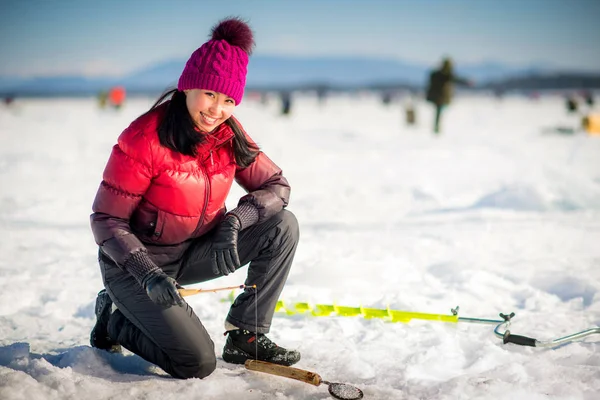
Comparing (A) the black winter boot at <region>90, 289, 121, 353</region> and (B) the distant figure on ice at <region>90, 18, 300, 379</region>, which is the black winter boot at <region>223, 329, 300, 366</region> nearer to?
(B) the distant figure on ice at <region>90, 18, 300, 379</region>

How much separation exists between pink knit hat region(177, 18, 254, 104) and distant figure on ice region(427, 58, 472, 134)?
1244 cm

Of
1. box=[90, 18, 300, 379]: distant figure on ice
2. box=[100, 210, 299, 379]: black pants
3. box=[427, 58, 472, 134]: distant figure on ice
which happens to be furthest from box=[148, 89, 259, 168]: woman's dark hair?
box=[427, 58, 472, 134]: distant figure on ice

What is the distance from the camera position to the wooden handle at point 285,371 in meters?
2.21

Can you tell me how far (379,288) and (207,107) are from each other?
77.4 inches

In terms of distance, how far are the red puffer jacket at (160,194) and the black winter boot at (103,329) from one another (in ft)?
1.22

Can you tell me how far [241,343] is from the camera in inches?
96.3

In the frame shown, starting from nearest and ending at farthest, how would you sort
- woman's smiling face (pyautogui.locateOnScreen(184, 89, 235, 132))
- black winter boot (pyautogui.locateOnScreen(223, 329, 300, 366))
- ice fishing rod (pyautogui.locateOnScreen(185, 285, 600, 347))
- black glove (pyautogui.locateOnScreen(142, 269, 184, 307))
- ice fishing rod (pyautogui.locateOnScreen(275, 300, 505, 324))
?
black glove (pyautogui.locateOnScreen(142, 269, 184, 307)), woman's smiling face (pyautogui.locateOnScreen(184, 89, 235, 132)), black winter boot (pyautogui.locateOnScreen(223, 329, 300, 366)), ice fishing rod (pyautogui.locateOnScreen(185, 285, 600, 347)), ice fishing rod (pyautogui.locateOnScreen(275, 300, 505, 324))

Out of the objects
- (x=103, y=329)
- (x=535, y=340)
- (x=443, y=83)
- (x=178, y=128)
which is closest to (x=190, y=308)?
(x=103, y=329)

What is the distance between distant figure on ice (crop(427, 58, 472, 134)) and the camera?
1392 centimetres

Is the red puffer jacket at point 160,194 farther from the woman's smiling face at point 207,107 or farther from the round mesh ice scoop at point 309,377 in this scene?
the round mesh ice scoop at point 309,377

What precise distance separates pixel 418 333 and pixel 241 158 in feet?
4.57

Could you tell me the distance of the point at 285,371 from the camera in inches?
88.7

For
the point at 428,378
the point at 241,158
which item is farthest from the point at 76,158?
the point at 428,378

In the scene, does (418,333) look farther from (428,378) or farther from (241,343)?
(241,343)
